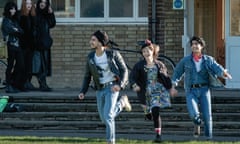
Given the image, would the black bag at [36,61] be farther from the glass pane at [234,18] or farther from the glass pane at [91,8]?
the glass pane at [234,18]

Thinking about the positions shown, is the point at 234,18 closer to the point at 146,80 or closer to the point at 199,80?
the point at 199,80

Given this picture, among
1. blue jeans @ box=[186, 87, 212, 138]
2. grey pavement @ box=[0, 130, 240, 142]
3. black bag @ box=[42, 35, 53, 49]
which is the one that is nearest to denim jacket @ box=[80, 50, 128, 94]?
blue jeans @ box=[186, 87, 212, 138]

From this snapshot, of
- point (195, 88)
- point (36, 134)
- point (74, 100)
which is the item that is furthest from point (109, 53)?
point (74, 100)

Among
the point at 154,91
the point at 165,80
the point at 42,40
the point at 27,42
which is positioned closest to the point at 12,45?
the point at 27,42

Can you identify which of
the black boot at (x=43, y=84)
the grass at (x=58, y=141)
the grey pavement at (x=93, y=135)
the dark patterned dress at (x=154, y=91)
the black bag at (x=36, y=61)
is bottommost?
the grey pavement at (x=93, y=135)

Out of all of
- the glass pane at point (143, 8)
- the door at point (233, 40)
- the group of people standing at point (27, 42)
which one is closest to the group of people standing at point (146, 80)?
the group of people standing at point (27, 42)

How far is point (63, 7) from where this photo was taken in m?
18.4

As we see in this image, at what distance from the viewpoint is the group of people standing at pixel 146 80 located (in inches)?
447

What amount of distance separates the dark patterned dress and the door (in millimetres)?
5372

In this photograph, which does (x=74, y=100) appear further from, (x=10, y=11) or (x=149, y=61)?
(x=149, y=61)

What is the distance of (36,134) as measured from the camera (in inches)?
527

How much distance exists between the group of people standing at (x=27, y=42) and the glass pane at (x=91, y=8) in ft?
6.43

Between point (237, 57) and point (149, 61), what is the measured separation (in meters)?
5.56

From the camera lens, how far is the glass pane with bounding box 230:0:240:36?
1714 cm
